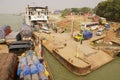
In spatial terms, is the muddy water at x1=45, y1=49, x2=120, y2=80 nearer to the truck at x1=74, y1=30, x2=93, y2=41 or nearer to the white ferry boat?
the truck at x1=74, y1=30, x2=93, y2=41

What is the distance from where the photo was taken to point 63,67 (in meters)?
20.2

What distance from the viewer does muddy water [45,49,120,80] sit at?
18016mm

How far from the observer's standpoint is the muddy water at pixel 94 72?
59.1 ft

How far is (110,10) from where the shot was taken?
4672cm

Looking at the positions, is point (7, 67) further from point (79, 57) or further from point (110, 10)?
point (110, 10)

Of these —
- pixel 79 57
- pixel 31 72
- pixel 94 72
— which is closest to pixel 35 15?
pixel 79 57

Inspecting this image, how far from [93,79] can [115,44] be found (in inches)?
589

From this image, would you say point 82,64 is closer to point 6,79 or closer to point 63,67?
point 63,67

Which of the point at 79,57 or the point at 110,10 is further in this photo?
the point at 110,10

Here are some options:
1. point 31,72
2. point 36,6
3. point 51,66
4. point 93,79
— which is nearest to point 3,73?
point 31,72

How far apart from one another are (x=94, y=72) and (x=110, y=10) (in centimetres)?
3238

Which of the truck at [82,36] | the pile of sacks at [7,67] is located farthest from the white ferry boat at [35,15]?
the pile of sacks at [7,67]

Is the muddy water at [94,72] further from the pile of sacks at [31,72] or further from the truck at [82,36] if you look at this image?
the truck at [82,36]

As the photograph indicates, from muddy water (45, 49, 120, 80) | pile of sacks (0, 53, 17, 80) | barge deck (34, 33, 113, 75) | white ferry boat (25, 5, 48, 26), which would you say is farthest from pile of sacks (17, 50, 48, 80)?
white ferry boat (25, 5, 48, 26)
